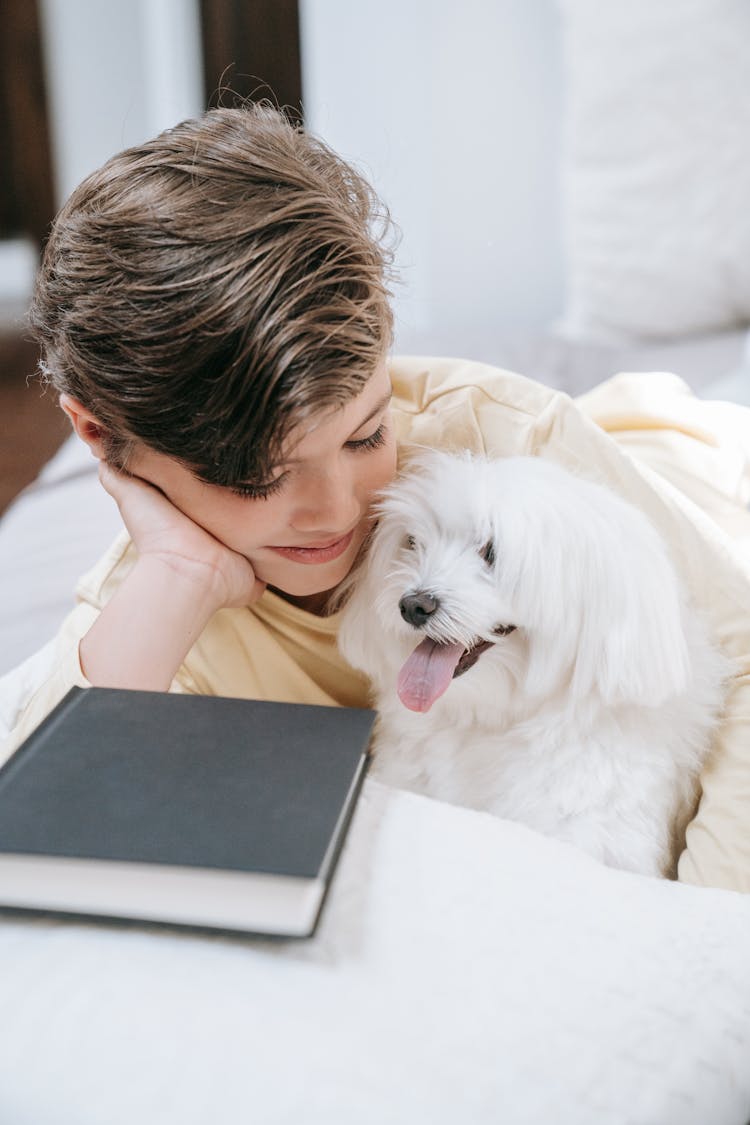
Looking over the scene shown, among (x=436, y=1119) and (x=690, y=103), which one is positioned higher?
(x=690, y=103)

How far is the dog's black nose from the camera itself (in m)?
0.91

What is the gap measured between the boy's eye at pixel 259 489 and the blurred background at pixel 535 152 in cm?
96

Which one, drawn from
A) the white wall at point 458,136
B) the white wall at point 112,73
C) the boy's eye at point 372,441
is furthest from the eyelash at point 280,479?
the white wall at point 112,73

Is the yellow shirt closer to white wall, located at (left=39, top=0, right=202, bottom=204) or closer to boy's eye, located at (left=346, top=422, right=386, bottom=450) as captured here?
boy's eye, located at (left=346, top=422, right=386, bottom=450)

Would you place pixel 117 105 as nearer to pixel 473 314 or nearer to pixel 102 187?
pixel 473 314

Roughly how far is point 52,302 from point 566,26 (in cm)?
181

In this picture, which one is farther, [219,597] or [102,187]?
[219,597]

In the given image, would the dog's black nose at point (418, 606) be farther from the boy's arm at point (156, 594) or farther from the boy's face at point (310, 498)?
the boy's arm at point (156, 594)

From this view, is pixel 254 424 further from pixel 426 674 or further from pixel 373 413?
pixel 426 674

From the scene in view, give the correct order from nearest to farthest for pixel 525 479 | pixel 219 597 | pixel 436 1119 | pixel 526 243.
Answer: pixel 436 1119
pixel 525 479
pixel 219 597
pixel 526 243

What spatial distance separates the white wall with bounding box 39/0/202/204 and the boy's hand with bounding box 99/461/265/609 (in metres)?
2.73

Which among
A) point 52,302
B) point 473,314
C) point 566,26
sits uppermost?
point 566,26

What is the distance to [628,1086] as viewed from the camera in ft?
1.72

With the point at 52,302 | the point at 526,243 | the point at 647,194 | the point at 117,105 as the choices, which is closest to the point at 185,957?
the point at 52,302
